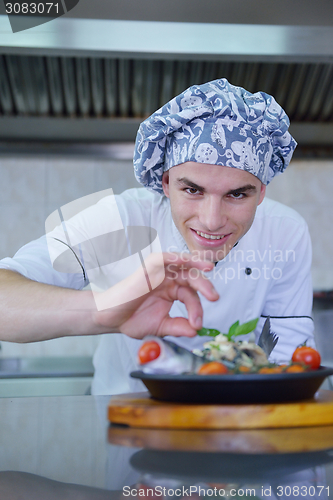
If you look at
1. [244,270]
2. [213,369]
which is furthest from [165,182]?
[213,369]

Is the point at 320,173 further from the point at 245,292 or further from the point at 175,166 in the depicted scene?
the point at 175,166

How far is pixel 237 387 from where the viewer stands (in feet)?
1.54

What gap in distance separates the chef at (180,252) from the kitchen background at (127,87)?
1.24ft

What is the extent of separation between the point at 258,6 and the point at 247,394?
970 millimetres

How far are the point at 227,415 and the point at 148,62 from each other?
109 cm

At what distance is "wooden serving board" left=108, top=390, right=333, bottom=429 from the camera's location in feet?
1.55

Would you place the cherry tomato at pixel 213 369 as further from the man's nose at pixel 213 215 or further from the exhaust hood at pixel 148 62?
the exhaust hood at pixel 148 62

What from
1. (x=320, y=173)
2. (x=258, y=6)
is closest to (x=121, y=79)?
(x=258, y=6)

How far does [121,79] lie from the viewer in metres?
1.32

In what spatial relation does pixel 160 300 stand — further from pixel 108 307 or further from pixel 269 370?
pixel 269 370

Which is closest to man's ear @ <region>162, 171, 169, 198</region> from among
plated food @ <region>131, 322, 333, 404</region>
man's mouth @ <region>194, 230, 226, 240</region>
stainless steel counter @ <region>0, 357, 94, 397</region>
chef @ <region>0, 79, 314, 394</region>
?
chef @ <region>0, 79, 314, 394</region>

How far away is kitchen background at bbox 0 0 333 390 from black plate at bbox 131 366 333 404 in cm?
89

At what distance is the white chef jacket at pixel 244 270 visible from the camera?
36.9 inches

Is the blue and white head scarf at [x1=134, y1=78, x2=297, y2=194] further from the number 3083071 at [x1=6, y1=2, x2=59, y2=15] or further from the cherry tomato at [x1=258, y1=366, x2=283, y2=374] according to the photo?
the number 3083071 at [x1=6, y1=2, x2=59, y2=15]
